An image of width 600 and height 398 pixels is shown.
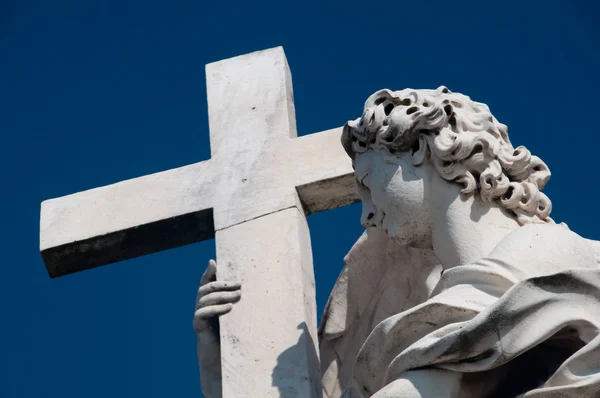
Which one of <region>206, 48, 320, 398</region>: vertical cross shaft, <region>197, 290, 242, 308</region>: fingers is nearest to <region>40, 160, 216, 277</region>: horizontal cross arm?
<region>206, 48, 320, 398</region>: vertical cross shaft

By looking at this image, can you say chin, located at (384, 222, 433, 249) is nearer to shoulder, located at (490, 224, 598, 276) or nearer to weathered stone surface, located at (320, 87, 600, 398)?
weathered stone surface, located at (320, 87, 600, 398)

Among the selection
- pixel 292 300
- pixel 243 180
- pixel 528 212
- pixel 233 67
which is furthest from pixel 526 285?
pixel 233 67

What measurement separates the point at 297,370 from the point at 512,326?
1.36 meters

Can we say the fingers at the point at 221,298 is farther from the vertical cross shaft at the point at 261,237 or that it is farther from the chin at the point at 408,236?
the chin at the point at 408,236

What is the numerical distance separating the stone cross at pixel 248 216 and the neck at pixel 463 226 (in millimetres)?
743

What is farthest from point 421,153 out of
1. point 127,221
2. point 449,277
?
point 127,221

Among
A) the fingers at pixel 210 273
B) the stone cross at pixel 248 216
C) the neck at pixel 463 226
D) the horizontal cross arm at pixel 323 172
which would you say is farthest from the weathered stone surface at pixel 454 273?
the fingers at pixel 210 273

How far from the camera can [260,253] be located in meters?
8.87

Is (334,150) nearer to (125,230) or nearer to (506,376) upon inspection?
(125,230)

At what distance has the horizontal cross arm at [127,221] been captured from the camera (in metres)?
9.36

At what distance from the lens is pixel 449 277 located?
7.72m

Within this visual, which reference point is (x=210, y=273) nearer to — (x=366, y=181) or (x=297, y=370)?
(x=297, y=370)

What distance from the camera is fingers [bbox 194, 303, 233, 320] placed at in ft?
28.6

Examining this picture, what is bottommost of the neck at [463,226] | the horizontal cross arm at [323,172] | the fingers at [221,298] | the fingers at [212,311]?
the neck at [463,226]
